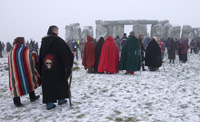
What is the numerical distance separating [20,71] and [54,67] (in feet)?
3.01

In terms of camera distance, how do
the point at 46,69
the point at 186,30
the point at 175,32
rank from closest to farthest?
the point at 46,69 < the point at 175,32 < the point at 186,30

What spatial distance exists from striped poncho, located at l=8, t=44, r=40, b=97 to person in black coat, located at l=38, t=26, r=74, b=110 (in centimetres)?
41

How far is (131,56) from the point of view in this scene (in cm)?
858

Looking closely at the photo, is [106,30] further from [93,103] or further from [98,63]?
[93,103]

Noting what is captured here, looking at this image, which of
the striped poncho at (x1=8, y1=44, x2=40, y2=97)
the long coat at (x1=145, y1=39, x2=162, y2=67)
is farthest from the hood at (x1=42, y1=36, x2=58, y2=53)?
the long coat at (x1=145, y1=39, x2=162, y2=67)

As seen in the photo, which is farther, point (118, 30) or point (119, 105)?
point (118, 30)

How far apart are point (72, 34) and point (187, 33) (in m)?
19.7

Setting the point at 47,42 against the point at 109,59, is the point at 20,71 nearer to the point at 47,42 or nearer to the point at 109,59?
the point at 47,42

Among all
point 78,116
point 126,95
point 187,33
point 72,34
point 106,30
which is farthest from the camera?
point 72,34

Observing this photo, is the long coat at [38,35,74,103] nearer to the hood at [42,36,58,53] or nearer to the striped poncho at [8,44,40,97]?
the hood at [42,36,58,53]

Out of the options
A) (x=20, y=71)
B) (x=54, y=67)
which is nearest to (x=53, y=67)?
(x=54, y=67)

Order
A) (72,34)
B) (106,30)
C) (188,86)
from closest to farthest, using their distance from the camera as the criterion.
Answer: (188,86), (106,30), (72,34)

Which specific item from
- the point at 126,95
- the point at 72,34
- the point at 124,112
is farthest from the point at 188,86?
the point at 72,34

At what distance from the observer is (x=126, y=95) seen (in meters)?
5.50
